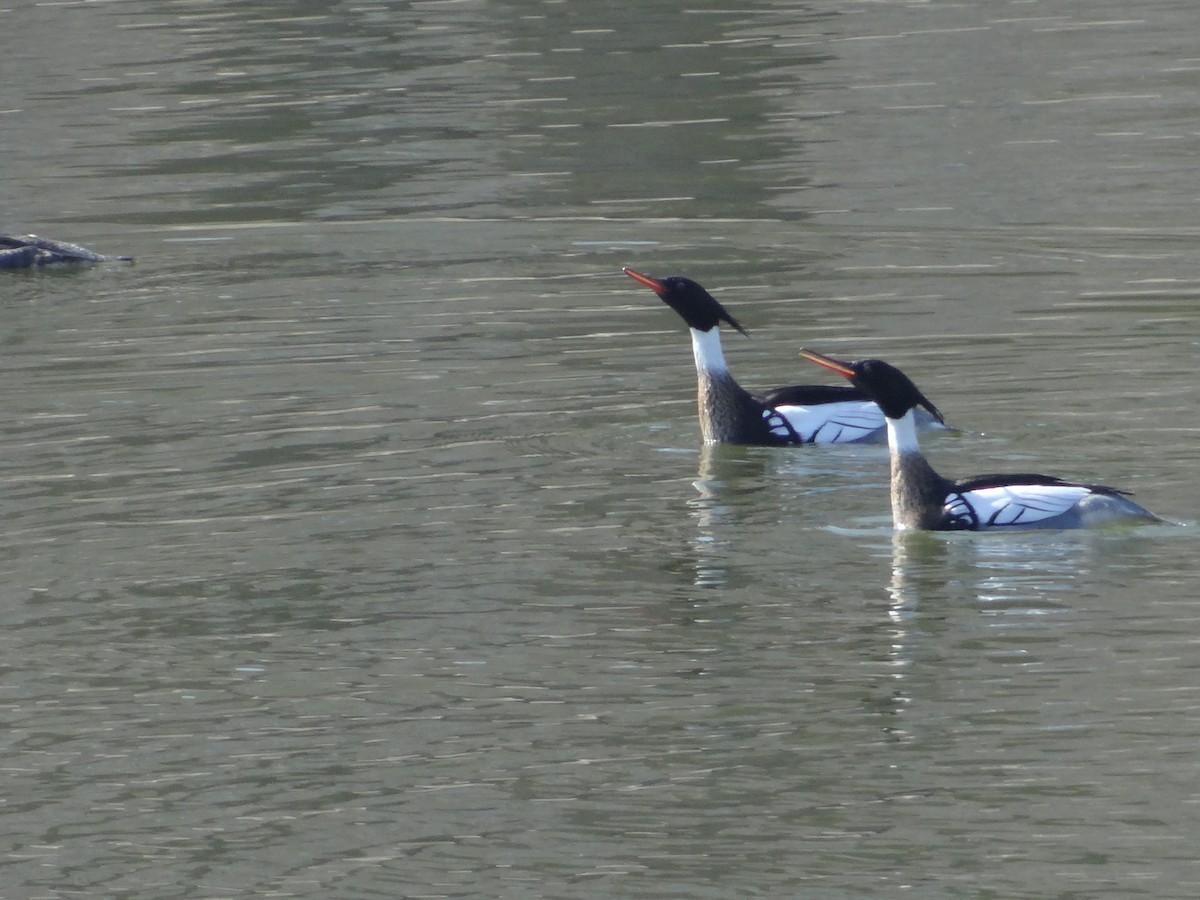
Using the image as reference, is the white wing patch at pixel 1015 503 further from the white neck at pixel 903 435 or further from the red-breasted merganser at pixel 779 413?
the red-breasted merganser at pixel 779 413

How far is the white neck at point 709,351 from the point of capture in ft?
41.7

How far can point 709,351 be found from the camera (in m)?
12.8

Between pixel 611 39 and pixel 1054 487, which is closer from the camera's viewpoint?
pixel 1054 487

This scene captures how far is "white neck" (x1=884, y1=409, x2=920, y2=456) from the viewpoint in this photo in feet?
34.9

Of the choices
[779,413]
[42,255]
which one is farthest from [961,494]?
[42,255]

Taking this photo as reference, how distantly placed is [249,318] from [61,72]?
16222mm

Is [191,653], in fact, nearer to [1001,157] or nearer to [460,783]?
[460,783]

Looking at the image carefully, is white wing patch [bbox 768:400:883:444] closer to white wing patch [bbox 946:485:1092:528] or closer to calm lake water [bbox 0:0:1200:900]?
calm lake water [bbox 0:0:1200:900]

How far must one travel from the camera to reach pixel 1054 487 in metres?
10.0

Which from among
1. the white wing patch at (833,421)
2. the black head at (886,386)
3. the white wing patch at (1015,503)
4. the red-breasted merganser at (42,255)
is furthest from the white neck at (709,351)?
the red-breasted merganser at (42,255)

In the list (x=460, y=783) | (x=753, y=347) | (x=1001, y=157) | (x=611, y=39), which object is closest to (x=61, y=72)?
(x=611, y=39)

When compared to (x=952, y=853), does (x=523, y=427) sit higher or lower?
higher

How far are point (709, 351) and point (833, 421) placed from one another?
872 millimetres

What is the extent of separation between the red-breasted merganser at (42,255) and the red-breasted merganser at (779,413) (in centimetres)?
744
